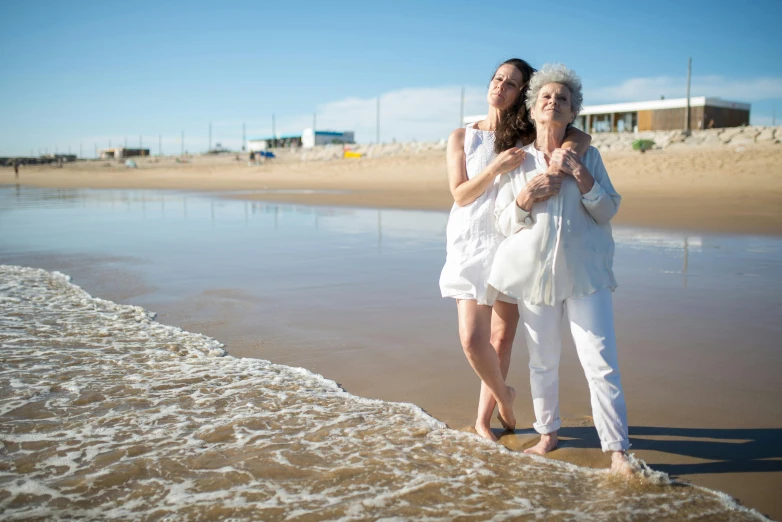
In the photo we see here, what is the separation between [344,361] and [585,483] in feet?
7.10

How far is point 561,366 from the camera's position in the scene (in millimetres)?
4398

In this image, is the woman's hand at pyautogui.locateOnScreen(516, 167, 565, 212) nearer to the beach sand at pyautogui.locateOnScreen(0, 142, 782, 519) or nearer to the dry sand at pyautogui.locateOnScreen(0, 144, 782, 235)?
the beach sand at pyautogui.locateOnScreen(0, 142, 782, 519)

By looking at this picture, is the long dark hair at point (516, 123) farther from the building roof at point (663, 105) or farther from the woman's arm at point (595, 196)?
the building roof at point (663, 105)

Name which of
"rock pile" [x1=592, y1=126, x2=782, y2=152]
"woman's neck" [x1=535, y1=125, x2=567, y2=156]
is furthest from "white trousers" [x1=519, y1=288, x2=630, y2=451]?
"rock pile" [x1=592, y1=126, x2=782, y2=152]

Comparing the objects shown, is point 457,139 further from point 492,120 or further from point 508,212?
point 508,212

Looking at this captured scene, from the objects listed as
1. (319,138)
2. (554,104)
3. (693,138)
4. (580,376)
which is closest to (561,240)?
(554,104)

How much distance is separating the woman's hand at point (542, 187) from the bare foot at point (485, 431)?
1.31 metres

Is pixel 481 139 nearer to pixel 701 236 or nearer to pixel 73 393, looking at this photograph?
pixel 73 393

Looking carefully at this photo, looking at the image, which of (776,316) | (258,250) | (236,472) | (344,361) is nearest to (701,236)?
(776,316)

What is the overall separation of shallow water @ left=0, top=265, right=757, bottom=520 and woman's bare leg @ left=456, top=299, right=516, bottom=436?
35 cm

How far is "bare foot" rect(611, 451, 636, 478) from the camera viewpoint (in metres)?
2.80

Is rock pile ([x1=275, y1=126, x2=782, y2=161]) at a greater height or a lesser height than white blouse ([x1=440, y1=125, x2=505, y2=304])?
greater

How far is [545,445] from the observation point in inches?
124

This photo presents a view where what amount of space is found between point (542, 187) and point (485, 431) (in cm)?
142
